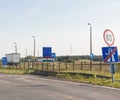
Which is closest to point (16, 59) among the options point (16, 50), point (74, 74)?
point (16, 50)

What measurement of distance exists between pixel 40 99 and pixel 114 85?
656 centimetres

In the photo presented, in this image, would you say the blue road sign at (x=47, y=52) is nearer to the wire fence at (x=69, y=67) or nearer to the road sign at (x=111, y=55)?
the wire fence at (x=69, y=67)

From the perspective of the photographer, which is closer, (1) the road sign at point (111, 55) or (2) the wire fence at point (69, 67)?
(1) the road sign at point (111, 55)

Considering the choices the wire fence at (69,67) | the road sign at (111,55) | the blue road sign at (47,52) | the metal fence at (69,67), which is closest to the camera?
the road sign at (111,55)

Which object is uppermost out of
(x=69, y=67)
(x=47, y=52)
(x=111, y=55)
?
(x=47, y=52)

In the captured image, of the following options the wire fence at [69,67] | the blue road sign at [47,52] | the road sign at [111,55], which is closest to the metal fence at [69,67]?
the wire fence at [69,67]

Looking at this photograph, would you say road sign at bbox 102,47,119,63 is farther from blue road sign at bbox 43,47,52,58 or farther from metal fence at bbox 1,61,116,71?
metal fence at bbox 1,61,116,71

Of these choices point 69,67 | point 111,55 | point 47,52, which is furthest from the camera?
point 69,67

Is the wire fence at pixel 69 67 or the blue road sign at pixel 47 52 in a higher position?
the blue road sign at pixel 47 52

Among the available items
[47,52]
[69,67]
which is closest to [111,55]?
[47,52]

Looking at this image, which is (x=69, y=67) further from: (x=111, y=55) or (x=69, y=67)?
(x=111, y=55)

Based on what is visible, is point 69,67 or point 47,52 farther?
point 69,67

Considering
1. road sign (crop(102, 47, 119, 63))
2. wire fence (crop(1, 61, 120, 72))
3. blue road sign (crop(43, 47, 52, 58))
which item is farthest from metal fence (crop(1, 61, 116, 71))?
road sign (crop(102, 47, 119, 63))

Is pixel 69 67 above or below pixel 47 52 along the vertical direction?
below
